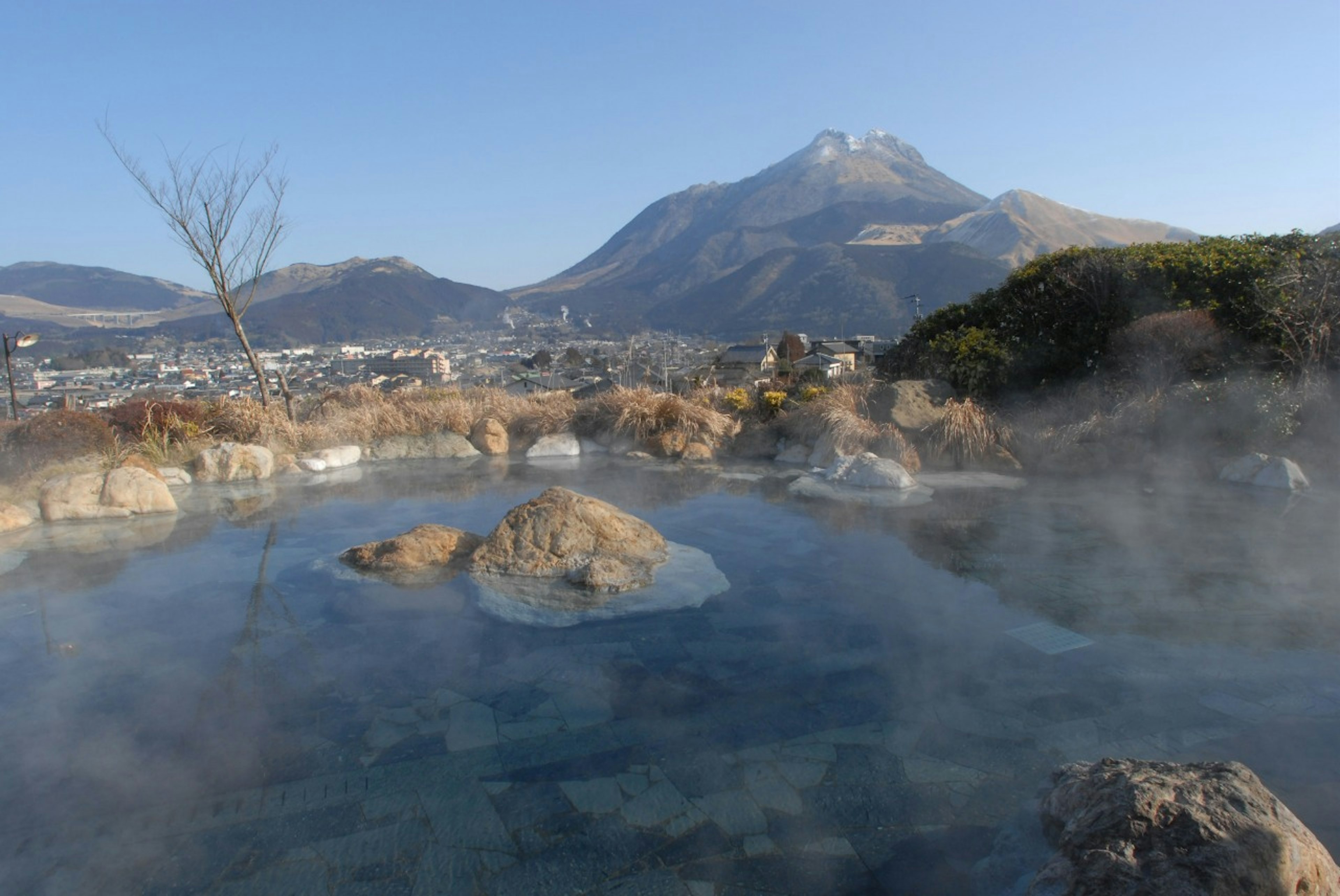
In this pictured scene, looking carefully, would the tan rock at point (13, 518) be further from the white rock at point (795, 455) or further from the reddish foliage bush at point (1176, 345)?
the reddish foliage bush at point (1176, 345)

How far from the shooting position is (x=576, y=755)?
9.64ft

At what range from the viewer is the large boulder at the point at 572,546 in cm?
489

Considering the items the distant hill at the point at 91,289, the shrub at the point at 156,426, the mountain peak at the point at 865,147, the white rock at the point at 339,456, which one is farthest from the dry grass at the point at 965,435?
the mountain peak at the point at 865,147

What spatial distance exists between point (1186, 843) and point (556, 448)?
914 cm

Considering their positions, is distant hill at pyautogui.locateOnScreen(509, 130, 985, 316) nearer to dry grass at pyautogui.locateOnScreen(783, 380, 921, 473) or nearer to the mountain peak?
the mountain peak

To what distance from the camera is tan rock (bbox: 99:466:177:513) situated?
7133 millimetres

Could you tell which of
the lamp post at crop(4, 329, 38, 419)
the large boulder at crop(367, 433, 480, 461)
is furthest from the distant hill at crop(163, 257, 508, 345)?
the large boulder at crop(367, 433, 480, 461)

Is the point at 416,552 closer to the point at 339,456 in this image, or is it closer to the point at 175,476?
the point at 175,476

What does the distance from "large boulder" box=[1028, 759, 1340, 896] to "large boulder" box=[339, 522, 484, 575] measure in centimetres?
412

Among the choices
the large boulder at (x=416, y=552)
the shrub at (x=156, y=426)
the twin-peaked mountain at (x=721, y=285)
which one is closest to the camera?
the large boulder at (x=416, y=552)

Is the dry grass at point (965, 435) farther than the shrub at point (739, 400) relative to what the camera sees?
No

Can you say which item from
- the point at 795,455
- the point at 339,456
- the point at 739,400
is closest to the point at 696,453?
the point at 795,455

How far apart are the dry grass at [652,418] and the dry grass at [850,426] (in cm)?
93

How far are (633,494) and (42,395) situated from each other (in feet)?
41.1
